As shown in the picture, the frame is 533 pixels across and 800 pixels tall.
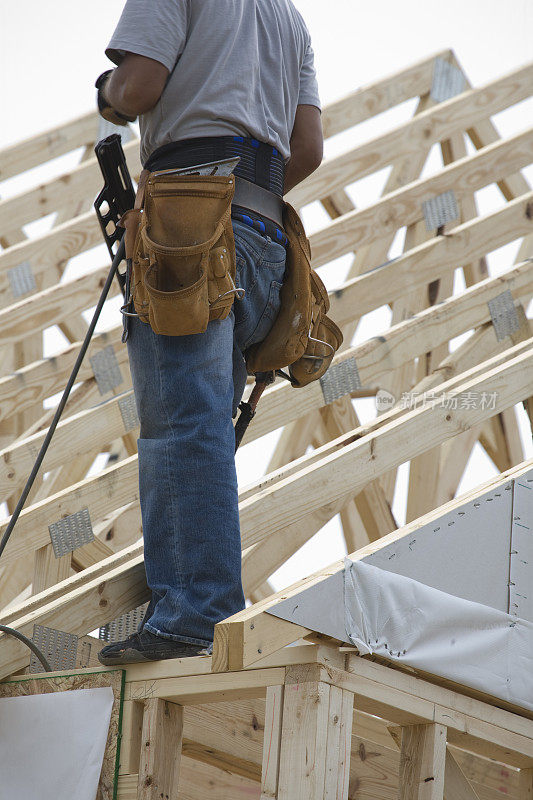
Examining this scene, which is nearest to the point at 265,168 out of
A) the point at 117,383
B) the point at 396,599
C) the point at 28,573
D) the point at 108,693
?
the point at 396,599

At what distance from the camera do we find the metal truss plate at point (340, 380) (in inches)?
145

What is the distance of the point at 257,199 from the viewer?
2.49 m

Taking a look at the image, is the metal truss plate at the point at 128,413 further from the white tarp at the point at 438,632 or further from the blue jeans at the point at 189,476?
the white tarp at the point at 438,632

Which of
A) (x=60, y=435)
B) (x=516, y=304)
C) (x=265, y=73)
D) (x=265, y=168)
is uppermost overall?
(x=516, y=304)

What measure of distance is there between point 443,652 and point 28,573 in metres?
3.39

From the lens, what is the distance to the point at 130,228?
243 centimetres

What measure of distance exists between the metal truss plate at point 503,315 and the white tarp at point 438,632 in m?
2.01

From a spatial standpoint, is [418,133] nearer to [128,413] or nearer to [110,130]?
[110,130]

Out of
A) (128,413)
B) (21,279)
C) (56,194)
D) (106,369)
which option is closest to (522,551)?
(128,413)

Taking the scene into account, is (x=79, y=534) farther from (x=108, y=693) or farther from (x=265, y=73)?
(x=265, y=73)

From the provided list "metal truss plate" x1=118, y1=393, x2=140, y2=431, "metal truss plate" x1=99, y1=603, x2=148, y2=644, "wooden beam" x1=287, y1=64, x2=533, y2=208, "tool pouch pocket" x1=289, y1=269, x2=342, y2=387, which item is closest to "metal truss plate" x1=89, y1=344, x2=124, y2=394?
"metal truss plate" x1=118, y1=393, x2=140, y2=431

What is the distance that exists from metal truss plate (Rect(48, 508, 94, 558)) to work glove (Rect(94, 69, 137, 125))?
1214 millimetres

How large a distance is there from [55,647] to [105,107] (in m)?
1.30

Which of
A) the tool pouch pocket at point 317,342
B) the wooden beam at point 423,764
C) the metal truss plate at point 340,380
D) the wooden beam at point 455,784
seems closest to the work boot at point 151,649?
the wooden beam at point 423,764
